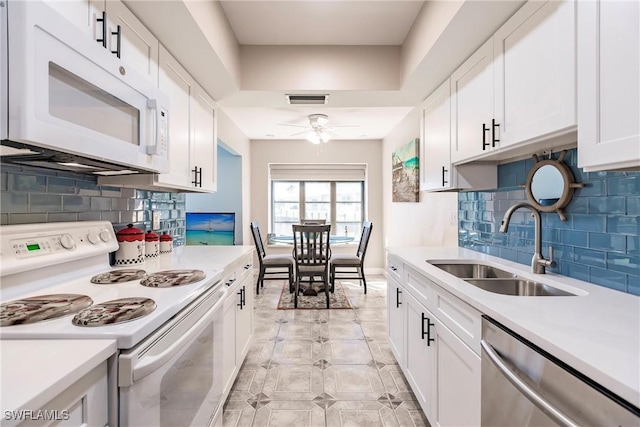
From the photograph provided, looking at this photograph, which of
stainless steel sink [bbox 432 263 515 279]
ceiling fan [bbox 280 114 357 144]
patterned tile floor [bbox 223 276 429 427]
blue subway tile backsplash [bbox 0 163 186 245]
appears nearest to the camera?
blue subway tile backsplash [bbox 0 163 186 245]

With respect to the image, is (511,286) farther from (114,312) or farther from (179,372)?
(114,312)

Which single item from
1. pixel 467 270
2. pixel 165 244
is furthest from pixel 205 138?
pixel 467 270

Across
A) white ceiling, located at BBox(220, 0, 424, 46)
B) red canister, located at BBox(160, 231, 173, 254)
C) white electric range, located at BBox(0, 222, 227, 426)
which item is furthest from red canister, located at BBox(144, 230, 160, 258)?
white ceiling, located at BBox(220, 0, 424, 46)

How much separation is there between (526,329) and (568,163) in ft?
3.50

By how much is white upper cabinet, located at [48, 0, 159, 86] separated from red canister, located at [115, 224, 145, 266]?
32.8 inches

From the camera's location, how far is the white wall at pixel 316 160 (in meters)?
5.65

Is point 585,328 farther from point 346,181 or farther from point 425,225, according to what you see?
point 346,181

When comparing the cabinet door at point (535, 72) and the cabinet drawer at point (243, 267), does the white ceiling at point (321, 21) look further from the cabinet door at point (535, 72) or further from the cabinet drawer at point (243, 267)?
the cabinet drawer at point (243, 267)

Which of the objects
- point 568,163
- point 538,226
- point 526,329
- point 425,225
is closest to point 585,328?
point 526,329

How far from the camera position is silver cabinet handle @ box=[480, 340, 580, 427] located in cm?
75

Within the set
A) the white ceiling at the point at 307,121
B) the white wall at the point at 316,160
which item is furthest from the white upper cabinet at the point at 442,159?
the white wall at the point at 316,160

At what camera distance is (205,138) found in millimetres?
2492

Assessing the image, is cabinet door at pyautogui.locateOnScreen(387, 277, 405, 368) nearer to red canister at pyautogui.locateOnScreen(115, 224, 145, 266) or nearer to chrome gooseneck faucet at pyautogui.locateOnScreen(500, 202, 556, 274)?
chrome gooseneck faucet at pyautogui.locateOnScreen(500, 202, 556, 274)

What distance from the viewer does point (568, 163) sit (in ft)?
5.02
